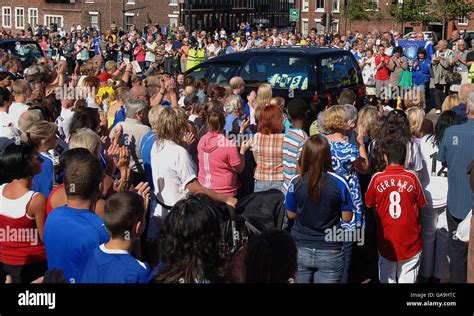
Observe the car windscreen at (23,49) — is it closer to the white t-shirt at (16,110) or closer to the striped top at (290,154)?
the white t-shirt at (16,110)

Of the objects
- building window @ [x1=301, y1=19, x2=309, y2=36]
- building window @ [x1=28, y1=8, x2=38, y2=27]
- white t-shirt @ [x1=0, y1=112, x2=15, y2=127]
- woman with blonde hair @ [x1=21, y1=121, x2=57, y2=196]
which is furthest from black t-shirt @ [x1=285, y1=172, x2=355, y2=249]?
building window @ [x1=301, y1=19, x2=309, y2=36]

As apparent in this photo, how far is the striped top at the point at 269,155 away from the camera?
25.3 ft

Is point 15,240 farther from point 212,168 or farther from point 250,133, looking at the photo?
point 250,133

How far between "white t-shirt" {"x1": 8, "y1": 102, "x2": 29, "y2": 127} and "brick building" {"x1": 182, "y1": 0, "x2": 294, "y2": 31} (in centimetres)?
4732

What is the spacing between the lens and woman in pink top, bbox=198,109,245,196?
747cm

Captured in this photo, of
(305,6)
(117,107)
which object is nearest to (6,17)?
(305,6)

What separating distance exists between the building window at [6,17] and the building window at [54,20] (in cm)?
410

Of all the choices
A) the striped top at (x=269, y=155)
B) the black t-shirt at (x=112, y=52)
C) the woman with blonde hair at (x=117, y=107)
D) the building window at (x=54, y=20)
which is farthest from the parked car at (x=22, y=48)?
the building window at (x=54, y=20)

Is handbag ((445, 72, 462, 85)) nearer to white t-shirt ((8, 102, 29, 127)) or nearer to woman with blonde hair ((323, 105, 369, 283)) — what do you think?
woman with blonde hair ((323, 105, 369, 283))

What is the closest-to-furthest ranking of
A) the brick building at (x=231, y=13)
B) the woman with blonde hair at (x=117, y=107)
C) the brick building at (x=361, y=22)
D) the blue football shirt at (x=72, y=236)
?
the blue football shirt at (x=72, y=236) < the woman with blonde hair at (x=117, y=107) < the brick building at (x=231, y=13) < the brick building at (x=361, y=22)

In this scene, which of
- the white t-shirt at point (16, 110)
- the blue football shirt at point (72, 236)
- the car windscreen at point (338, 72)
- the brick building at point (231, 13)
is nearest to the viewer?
the blue football shirt at point (72, 236)

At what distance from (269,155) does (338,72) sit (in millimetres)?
6826

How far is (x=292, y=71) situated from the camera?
13.7m

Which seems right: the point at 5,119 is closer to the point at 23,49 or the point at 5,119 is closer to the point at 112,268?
the point at 112,268
